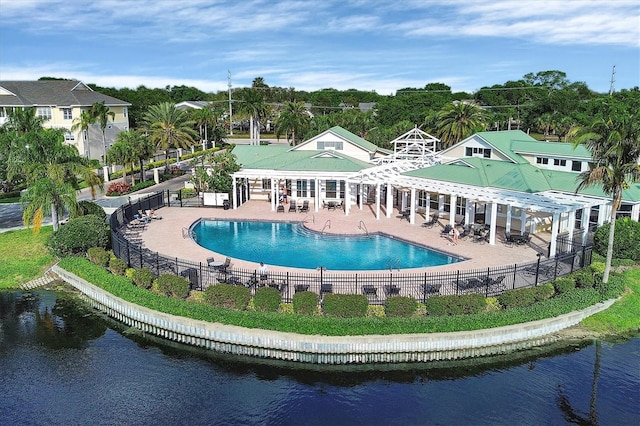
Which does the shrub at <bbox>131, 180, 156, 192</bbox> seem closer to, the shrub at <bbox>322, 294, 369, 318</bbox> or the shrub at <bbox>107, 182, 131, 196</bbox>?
the shrub at <bbox>107, 182, 131, 196</bbox>

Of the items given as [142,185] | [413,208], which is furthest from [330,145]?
[142,185]

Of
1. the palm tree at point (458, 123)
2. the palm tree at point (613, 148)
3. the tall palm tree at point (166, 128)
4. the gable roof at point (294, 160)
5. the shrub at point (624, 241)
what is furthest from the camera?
the tall palm tree at point (166, 128)

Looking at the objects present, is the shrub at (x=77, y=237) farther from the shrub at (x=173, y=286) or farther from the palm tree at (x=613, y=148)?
the palm tree at (x=613, y=148)

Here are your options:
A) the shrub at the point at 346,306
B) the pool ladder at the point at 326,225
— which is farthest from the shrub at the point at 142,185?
the shrub at the point at 346,306

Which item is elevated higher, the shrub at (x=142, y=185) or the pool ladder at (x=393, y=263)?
the shrub at (x=142, y=185)

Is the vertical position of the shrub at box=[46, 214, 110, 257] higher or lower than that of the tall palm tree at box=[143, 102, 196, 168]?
lower

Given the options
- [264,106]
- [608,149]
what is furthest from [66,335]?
[264,106]

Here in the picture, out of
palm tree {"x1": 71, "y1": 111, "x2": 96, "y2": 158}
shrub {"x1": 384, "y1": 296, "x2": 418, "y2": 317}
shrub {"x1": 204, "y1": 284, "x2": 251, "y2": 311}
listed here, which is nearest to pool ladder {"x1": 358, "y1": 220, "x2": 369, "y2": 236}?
shrub {"x1": 384, "y1": 296, "x2": 418, "y2": 317}

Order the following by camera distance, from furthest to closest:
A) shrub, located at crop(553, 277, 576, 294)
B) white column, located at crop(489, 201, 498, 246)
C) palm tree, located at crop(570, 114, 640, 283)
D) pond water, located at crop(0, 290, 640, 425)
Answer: white column, located at crop(489, 201, 498, 246) < shrub, located at crop(553, 277, 576, 294) < palm tree, located at crop(570, 114, 640, 283) < pond water, located at crop(0, 290, 640, 425)
